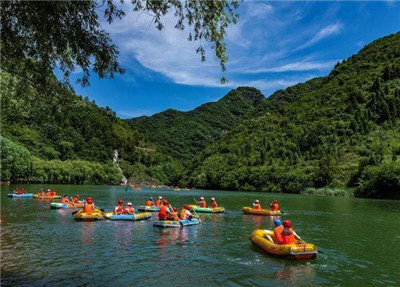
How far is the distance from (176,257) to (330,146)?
12657cm

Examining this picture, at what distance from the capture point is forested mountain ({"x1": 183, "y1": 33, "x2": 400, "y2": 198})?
105 metres

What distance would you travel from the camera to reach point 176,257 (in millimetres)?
20500

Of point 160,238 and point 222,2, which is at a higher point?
point 222,2

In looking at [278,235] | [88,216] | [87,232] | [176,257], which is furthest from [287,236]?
[88,216]

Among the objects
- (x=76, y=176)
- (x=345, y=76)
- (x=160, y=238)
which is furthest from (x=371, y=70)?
(x=160, y=238)

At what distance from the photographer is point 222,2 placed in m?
10.1

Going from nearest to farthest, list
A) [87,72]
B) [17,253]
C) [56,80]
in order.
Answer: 1. [87,72]
2. [56,80]
3. [17,253]

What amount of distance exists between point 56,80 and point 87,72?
5.67 ft

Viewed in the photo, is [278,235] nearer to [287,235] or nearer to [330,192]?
[287,235]

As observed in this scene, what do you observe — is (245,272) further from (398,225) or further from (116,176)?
(116,176)

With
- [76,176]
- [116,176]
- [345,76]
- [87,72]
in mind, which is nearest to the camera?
[87,72]

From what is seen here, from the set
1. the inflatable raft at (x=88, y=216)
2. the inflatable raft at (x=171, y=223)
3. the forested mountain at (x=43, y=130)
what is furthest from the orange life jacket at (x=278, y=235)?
the inflatable raft at (x=88, y=216)

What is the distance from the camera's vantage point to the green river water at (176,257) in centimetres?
1636

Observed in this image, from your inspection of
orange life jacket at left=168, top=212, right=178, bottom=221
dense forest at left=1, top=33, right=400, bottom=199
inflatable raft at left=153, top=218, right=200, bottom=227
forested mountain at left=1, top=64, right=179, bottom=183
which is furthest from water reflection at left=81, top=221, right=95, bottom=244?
dense forest at left=1, top=33, right=400, bottom=199
